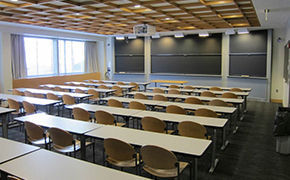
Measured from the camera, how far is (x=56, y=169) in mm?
2379

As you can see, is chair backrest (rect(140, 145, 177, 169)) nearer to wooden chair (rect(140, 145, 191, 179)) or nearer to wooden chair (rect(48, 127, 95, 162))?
wooden chair (rect(140, 145, 191, 179))

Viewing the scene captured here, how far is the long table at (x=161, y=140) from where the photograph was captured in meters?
2.91

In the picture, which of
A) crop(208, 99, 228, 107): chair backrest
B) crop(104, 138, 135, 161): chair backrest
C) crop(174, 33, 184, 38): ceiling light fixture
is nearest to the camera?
crop(104, 138, 135, 161): chair backrest

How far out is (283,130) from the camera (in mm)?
4688

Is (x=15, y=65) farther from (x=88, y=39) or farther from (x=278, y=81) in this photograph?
(x=278, y=81)

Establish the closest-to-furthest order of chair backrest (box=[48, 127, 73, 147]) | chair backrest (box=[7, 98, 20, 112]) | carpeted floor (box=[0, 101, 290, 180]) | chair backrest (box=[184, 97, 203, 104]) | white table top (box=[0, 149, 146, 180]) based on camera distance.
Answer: white table top (box=[0, 149, 146, 180]), chair backrest (box=[48, 127, 73, 147]), carpeted floor (box=[0, 101, 290, 180]), chair backrest (box=[7, 98, 20, 112]), chair backrest (box=[184, 97, 203, 104])

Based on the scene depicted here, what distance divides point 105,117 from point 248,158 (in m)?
2.74

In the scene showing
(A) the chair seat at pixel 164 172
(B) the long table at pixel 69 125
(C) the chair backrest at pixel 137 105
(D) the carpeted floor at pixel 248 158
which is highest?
(C) the chair backrest at pixel 137 105

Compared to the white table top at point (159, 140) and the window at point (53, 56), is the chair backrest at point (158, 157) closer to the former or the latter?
the white table top at point (159, 140)

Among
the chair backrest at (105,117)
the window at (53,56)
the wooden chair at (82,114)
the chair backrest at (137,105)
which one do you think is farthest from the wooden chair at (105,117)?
the window at (53,56)

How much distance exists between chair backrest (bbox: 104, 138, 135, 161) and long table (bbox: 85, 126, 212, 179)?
0.40ft

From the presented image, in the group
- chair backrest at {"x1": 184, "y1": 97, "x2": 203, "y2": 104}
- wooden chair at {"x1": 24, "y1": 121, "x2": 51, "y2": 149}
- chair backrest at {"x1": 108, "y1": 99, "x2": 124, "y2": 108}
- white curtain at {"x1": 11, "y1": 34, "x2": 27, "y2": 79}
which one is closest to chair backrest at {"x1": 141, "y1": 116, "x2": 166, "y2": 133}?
wooden chair at {"x1": 24, "y1": 121, "x2": 51, "y2": 149}

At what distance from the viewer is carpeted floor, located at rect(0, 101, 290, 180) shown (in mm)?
3979

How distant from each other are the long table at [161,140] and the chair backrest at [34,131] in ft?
2.68
